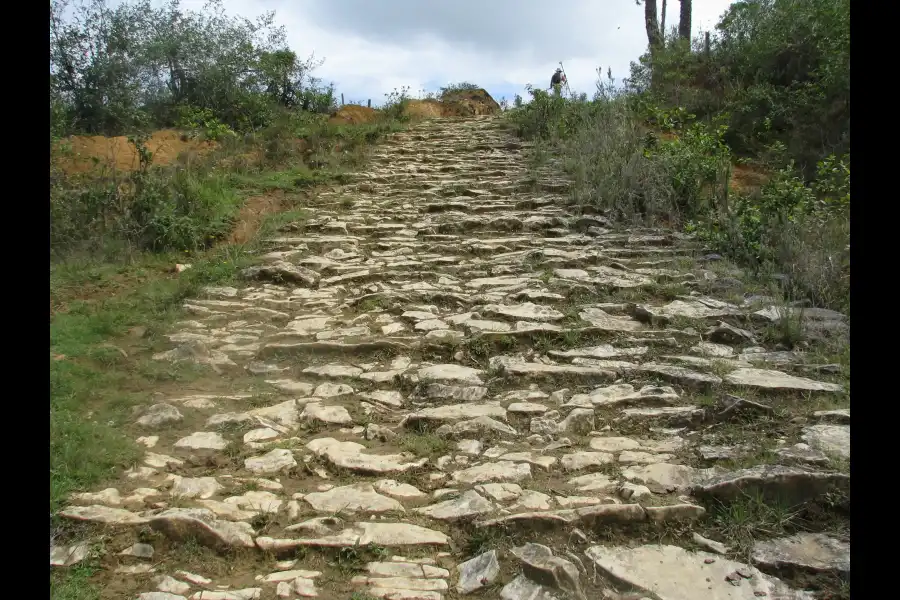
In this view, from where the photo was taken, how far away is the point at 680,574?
6.12ft

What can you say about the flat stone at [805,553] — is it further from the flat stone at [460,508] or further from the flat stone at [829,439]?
the flat stone at [460,508]

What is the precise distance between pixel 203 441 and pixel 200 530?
780 mm

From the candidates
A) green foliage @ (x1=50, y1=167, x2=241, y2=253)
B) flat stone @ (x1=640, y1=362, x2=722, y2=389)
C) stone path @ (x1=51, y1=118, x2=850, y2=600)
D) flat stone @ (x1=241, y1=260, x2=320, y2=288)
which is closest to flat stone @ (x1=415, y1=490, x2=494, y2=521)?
stone path @ (x1=51, y1=118, x2=850, y2=600)

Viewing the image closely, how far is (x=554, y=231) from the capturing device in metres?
6.54

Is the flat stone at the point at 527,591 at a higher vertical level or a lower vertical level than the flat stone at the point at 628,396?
lower

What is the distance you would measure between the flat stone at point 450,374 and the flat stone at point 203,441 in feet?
3.97

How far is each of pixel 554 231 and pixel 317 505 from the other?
4.83 metres

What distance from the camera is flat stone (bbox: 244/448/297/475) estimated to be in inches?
101

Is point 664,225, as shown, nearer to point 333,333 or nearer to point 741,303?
point 741,303

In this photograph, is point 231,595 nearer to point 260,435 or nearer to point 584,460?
point 260,435

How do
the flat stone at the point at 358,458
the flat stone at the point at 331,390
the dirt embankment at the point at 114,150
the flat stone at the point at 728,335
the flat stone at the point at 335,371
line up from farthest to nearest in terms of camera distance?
the dirt embankment at the point at 114,150, the flat stone at the point at 728,335, the flat stone at the point at 335,371, the flat stone at the point at 331,390, the flat stone at the point at 358,458

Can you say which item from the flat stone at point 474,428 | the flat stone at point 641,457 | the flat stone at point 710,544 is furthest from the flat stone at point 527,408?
the flat stone at point 710,544

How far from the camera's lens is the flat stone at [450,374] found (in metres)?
3.53

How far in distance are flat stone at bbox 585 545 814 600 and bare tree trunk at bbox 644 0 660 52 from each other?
1462 cm
